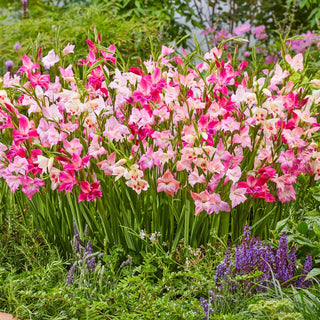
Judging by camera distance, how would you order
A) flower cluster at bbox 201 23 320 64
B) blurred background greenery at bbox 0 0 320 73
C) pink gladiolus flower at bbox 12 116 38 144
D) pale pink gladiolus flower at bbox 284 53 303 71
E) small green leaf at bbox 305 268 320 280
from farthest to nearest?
flower cluster at bbox 201 23 320 64 → blurred background greenery at bbox 0 0 320 73 → pale pink gladiolus flower at bbox 284 53 303 71 → pink gladiolus flower at bbox 12 116 38 144 → small green leaf at bbox 305 268 320 280

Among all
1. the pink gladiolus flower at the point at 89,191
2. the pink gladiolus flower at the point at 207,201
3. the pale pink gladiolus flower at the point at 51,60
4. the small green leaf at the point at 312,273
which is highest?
the pale pink gladiolus flower at the point at 51,60

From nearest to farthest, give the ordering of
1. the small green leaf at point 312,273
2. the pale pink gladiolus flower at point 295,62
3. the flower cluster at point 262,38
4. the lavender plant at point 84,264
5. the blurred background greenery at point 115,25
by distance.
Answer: the small green leaf at point 312,273
the lavender plant at point 84,264
the pale pink gladiolus flower at point 295,62
the blurred background greenery at point 115,25
the flower cluster at point 262,38

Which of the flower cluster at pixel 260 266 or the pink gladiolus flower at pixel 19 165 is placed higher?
the pink gladiolus flower at pixel 19 165

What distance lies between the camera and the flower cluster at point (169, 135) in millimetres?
2285

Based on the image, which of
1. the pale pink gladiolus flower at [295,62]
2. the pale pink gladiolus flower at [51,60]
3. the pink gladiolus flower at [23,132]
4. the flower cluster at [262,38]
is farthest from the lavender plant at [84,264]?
the flower cluster at [262,38]

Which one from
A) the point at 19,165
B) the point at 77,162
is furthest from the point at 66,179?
the point at 19,165

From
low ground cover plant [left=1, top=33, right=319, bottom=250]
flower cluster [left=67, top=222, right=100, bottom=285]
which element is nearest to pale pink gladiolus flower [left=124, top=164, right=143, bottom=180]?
→ low ground cover plant [left=1, top=33, right=319, bottom=250]

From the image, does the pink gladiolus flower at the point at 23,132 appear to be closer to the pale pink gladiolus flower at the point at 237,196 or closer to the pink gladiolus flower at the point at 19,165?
the pink gladiolus flower at the point at 19,165

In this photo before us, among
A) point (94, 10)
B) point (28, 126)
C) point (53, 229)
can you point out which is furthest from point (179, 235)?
point (94, 10)

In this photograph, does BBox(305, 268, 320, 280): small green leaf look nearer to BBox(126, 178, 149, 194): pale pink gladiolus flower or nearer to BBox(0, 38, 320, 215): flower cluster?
BBox(0, 38, 320, 215): flower cluster

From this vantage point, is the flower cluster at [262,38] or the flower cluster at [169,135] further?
the flower cluster at [262,38]

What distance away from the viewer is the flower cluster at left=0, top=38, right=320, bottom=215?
7.50 ft

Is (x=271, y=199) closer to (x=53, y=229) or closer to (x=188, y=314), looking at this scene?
(x=188, y=314)

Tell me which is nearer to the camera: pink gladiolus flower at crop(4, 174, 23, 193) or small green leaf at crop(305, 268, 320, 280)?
small green leaf at crop(305, 268, 320, 280)
